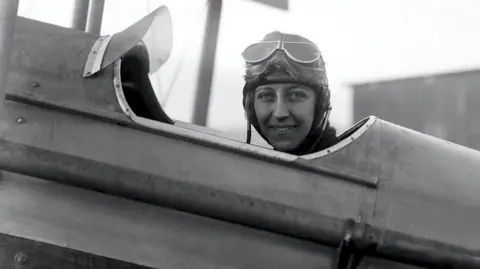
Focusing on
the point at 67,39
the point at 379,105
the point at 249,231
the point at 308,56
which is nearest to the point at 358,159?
the point at 249,231

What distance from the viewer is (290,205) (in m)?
2.02

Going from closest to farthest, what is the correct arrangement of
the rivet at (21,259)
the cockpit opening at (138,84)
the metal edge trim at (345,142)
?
the rivet at (21,259) < the metal edge trim at (345,142) < the cockpit opening at (138,84)

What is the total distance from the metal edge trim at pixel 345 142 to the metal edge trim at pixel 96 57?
2.18 ft

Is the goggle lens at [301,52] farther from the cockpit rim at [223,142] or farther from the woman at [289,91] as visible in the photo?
the cockpit rim at [223,142]

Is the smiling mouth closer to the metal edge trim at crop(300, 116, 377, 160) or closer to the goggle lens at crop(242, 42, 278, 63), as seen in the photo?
the goggle lens at crop(242, 42, 278, 63)

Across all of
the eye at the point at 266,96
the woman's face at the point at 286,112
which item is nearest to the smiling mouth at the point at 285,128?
the woman's face at the point at 286,112

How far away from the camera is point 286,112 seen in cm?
261

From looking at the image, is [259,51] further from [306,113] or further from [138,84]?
[138,84]

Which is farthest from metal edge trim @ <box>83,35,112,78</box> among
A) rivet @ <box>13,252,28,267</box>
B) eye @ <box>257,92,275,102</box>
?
eye @ <box>257,92,275,102</box>

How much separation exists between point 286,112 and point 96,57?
0.88m

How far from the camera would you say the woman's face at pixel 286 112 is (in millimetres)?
2621

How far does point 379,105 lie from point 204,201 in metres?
7.57

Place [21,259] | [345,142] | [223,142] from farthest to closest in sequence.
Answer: [345,142] → [223,142] → [21,259]

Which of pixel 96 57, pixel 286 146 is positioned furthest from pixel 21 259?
pixel 286 146
